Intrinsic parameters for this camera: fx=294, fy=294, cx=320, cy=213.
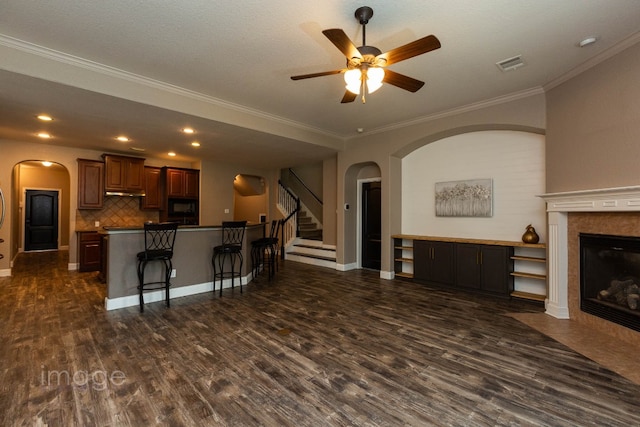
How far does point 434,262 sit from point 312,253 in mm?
3309

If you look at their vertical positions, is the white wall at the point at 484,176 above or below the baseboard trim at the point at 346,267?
above

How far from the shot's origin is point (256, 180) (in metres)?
10.0

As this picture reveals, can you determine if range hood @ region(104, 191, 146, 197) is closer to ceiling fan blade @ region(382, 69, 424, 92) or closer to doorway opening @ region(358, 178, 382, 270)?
doorway opening @ region(358, 178, 382, 270)

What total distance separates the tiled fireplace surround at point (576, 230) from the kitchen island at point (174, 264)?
4648mm

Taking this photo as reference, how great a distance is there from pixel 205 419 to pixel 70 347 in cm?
193

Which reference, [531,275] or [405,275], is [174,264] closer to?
[405,275]

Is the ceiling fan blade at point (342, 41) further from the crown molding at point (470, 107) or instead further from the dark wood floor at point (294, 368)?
the crown molding at point (470, 107)

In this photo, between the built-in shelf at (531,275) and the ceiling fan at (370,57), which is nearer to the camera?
the ceiling fan at (370,57)

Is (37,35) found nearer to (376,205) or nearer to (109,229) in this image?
(109,229)

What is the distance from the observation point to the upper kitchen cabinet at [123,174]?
6.68 metres

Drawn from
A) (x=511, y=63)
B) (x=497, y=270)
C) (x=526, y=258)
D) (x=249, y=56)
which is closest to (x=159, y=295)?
(x=249, y=56)

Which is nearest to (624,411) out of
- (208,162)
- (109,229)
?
(109,229)

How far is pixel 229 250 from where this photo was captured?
15.7 feet

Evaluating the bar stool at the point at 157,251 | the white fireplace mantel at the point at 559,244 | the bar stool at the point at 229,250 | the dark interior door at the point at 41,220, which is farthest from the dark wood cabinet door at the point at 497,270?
the dark interior door at the point at 41,220
